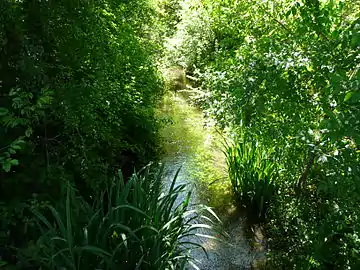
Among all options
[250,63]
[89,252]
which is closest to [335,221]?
[250,63]

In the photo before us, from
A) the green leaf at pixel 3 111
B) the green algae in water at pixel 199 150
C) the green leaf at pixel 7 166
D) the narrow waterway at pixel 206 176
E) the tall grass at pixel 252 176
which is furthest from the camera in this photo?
the green algae in water at pixel 199 150

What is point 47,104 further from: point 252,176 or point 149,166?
point 252,176

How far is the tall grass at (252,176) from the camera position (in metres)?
3.61

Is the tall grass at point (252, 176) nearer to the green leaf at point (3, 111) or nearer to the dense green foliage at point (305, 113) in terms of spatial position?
the dense green foliage at point (305, 113)

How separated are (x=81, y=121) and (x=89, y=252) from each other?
95 cm

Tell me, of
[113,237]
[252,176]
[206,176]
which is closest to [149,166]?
[113,237]

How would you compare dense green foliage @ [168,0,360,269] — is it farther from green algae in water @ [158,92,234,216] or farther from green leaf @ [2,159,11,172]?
green leaf @ [2,159,11,172]

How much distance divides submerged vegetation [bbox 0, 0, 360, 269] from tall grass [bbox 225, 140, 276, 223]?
1cm

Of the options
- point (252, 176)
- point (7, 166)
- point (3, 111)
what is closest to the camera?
point (7, 166)

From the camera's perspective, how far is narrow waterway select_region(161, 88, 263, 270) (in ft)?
10.6

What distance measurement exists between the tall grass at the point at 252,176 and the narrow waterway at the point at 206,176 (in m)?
0.19

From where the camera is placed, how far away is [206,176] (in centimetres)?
464

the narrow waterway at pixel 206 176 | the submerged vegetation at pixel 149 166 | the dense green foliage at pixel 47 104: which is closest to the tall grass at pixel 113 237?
the submerged vegetation at pixel 149 166

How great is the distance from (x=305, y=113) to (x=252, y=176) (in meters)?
1.28
